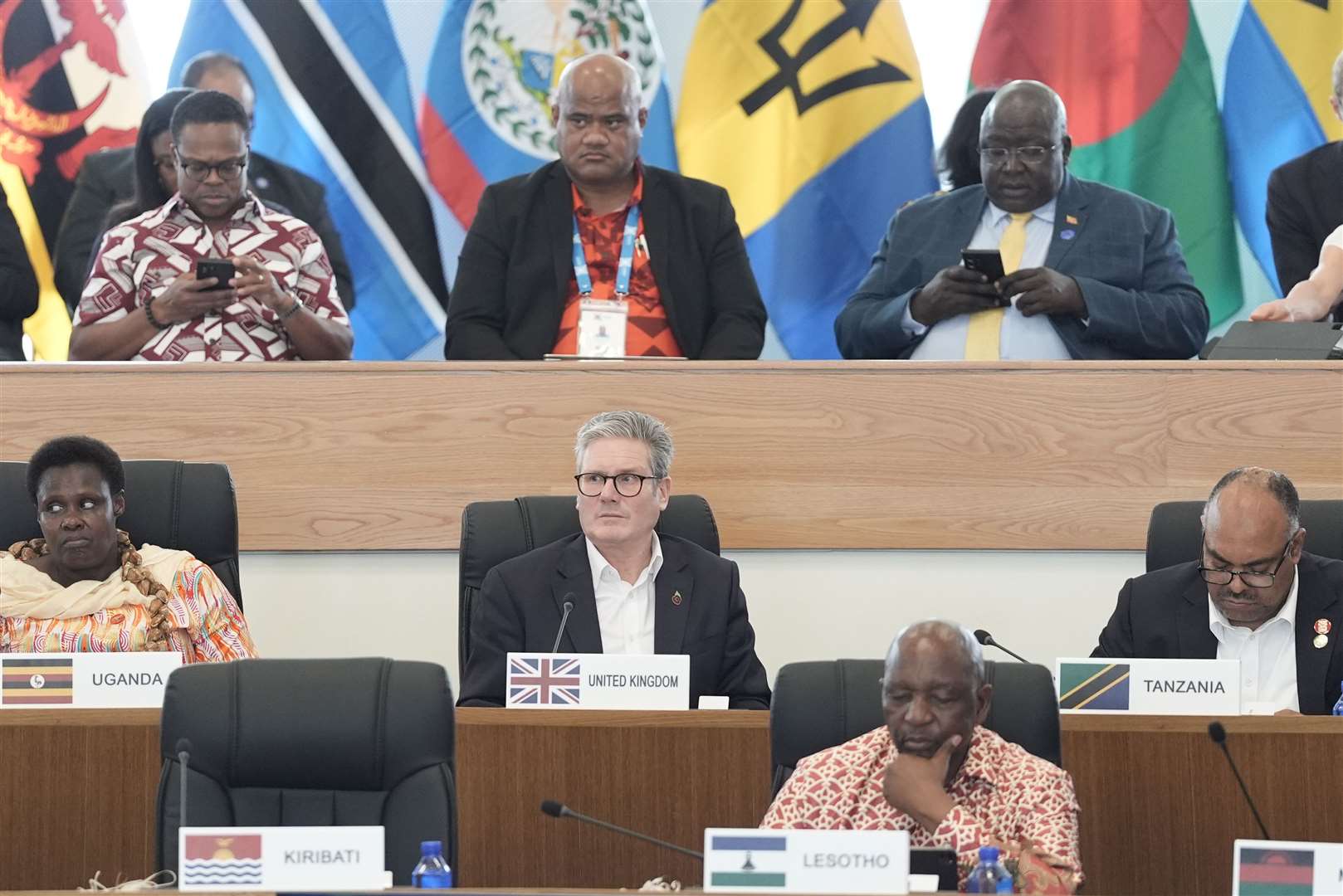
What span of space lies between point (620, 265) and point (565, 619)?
1.34m

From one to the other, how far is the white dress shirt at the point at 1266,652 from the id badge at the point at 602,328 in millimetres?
1576

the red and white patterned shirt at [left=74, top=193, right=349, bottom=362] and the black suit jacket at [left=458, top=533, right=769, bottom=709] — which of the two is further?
the red and white patterned shirt at [left=74, top=193, right=349, bottom=362]

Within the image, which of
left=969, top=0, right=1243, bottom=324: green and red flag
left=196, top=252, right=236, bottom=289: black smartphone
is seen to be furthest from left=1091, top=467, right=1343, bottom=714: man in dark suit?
left=969, top=0, right=1243, bottom=324: green and red flag

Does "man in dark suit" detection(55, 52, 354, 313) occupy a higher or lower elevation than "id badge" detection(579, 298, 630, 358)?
higher

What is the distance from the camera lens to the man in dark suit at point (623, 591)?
395 centimetres

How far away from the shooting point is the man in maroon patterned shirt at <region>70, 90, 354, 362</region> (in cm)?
485

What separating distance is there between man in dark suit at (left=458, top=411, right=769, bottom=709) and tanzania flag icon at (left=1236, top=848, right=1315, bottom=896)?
142 centimetres

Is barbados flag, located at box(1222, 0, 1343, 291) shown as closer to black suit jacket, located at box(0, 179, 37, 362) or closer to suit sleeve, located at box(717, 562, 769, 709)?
suit sleeve, located at box(717, 562, 769, 709)

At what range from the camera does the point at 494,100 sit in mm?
6449

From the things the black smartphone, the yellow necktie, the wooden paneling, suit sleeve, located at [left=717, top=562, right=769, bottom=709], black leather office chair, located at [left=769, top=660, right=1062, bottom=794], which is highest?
the black smartphone

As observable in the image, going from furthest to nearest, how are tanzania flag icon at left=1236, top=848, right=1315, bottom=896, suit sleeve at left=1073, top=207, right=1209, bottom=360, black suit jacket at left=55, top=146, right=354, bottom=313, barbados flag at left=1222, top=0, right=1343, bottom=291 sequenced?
barbados flag at left=1222, top=0, right=1343, bottom=291 < black suit jacket at left=55, top=146, right=354, bottom=313 < suit sleeve at left=1073, top=207, right=1209, bottom=360 < tanzania flag icon at left=1236, top=848, right=1315, bottom=896

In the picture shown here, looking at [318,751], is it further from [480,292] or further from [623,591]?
[480,292]

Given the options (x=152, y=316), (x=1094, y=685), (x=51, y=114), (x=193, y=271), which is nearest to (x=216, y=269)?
(x=193, y=271)

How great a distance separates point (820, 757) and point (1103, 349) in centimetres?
205
